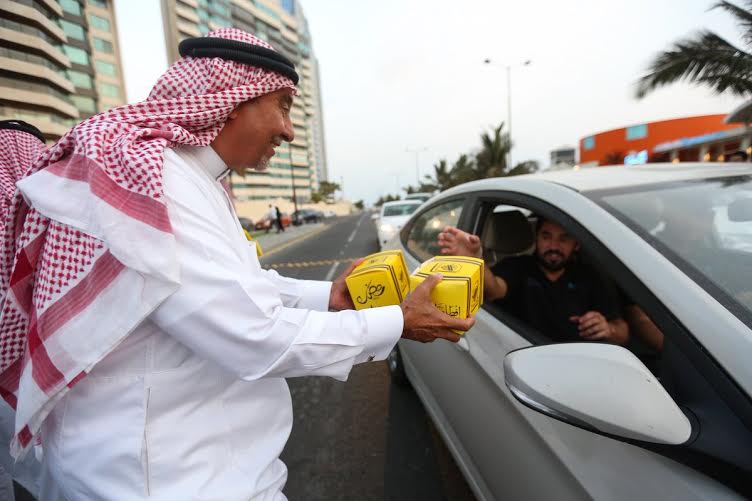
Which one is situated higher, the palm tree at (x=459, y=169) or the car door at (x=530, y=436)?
the palm tree at (x=459, y=169)

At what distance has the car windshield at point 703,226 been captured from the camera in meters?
0.94

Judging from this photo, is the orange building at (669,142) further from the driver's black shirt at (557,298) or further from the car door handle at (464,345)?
the car door handle at (464,345)

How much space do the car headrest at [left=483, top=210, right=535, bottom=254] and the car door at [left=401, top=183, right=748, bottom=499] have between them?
31 cm

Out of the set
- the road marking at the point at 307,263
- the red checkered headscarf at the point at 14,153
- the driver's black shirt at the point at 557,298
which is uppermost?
the red checkered headscarf at the point at 14,153

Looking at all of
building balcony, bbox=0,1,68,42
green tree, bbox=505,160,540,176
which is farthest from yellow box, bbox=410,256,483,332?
green tree, bbox=505,160,540,176

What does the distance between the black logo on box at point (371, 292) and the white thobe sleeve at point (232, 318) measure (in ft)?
0.85

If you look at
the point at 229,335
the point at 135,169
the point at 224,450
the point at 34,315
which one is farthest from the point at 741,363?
the point at 34,315

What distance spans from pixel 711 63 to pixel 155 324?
39.2ft

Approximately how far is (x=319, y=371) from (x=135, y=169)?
61cm

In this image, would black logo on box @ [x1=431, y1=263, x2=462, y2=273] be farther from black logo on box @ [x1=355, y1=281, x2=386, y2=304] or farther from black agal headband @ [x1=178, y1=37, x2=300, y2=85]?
black agal headband @ [x1=178, y1=37, x2=300, y2=85]

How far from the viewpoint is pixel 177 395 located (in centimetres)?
87

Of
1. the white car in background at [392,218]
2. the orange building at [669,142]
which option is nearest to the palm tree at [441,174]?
the orange building at [669,142]

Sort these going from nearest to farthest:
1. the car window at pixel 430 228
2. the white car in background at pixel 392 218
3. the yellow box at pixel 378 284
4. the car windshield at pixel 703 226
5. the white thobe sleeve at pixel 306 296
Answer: the car windshield at pixel 703 226 → the yellow box at pixel 378 284 → the white thobe sleeve at pixel 306 296 → the car window at pixel 430 228 → the white car in background at pixel 392 218

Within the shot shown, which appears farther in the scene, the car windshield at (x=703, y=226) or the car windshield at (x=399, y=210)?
the car windshield at (x=399, y=210)
